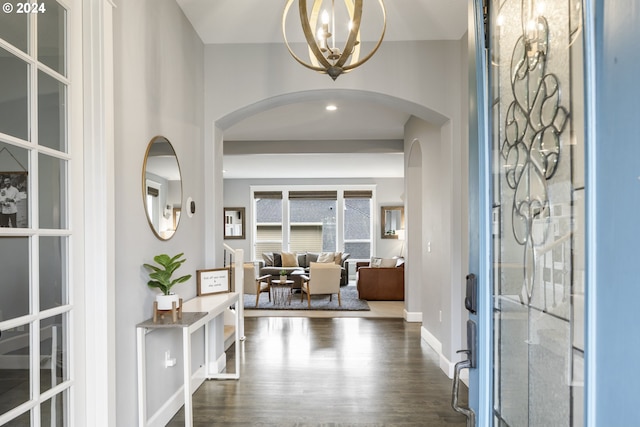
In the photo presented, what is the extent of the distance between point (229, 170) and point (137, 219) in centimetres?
782

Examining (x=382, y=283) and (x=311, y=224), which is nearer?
(x=382, y=283)

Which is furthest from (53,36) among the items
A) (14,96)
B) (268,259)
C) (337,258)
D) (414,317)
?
(268,259)

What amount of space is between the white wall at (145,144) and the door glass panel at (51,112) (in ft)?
1.19

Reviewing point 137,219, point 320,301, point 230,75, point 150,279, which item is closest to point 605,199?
point 137,219

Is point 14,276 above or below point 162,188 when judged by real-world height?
below

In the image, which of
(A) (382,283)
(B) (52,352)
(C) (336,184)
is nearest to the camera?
(B) (52,352)

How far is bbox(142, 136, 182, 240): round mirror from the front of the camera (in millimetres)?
2686

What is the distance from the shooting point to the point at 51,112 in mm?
1840

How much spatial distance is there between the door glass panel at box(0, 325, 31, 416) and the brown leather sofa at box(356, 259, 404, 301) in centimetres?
685

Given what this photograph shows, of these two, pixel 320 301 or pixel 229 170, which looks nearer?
pixel 320 301

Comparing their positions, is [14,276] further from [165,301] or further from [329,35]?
[329,35]

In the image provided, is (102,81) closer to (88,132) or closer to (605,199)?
(88,132)

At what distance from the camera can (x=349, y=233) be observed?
11.9 metres

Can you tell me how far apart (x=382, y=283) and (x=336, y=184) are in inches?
168
